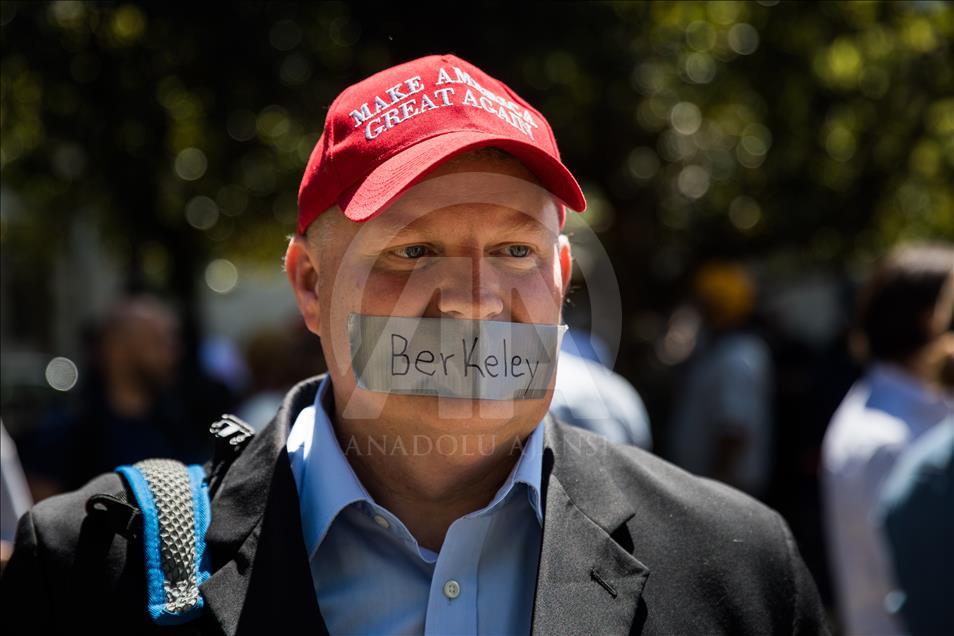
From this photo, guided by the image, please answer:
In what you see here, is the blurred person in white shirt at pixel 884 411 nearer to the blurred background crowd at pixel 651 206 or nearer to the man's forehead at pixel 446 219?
the blurred background crowd at pixel 651 206

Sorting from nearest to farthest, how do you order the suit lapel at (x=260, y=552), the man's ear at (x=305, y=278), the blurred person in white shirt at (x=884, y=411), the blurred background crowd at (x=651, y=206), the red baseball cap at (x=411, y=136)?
the suit lapel at (x=260, y=552)
the red baseball cap at (x=411, y=136)
the man's ear at (x=305, y=278)
the blurred person in white shirt at (x=884, y=411)
the blurred background crowd at (x=651, y=206)

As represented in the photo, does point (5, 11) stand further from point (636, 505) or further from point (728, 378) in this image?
Result: point (636, 505)

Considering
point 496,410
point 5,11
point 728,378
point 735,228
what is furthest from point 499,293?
point 735,228

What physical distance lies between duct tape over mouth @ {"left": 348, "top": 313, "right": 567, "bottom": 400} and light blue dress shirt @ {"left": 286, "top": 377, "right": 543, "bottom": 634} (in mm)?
173

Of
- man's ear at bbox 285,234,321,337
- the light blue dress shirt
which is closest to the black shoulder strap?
the light blue dress shirt

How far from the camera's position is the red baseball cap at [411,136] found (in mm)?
1613

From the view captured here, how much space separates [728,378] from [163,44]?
145 inches

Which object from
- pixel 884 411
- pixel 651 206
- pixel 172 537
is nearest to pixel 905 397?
pixel 884 411

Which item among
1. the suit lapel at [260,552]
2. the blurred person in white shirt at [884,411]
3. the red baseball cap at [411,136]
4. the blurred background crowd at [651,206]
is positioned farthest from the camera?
the blurred background crowd at [651,206]

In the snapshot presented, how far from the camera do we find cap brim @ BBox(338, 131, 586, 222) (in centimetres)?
158

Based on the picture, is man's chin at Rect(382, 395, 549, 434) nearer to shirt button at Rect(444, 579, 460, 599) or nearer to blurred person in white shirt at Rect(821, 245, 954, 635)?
shirt button at Rect(444, 579, 460, 599)

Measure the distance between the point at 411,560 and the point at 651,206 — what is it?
7.61 m

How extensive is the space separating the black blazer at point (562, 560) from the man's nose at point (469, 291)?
0.32 meters

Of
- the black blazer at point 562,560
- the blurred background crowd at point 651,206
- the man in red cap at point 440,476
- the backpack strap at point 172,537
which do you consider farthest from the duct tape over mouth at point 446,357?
the blurred background crowd at point 651,206
